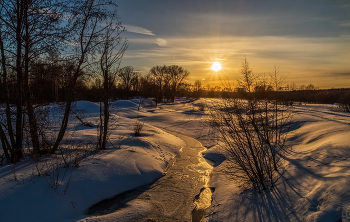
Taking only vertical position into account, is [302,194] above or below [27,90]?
below

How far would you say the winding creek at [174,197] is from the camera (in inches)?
198

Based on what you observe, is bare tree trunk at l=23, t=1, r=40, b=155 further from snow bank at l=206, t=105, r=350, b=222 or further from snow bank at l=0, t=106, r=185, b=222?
snow bank at l=206, t=105, r=350, b=222

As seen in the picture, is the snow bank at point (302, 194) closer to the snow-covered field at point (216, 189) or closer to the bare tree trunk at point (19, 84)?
the snow-covered field at point (216, 189)

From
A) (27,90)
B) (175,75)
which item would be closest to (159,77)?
(175,75)

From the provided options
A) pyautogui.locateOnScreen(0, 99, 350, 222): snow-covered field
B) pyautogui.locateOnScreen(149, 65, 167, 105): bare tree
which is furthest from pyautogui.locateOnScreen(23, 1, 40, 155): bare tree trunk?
pyautogui.locateOnScreen(149, 65, 167, 105): bare tree

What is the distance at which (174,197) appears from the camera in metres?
5.91

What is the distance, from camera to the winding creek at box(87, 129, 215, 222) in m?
5.02

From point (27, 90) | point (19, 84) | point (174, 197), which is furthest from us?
point (27, 90)

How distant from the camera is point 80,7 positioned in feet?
22.7

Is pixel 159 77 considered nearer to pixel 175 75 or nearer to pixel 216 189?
pixel 175 75

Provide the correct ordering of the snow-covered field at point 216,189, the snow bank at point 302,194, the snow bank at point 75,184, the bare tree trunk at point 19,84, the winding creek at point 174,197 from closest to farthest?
the snow bank at point 302,194 < the snow-covered field at point 216,189 < the snow bank at point 75,184 < the winding creek at point 174,197 < the bare tree trunk at point 19,84

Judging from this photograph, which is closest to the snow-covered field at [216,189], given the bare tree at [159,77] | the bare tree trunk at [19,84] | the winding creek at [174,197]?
the winding creek at [174,197]

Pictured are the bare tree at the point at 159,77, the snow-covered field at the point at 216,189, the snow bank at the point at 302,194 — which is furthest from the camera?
the bare tree at the point at 159,77

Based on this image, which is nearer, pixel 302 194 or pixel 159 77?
pixel 302 194
